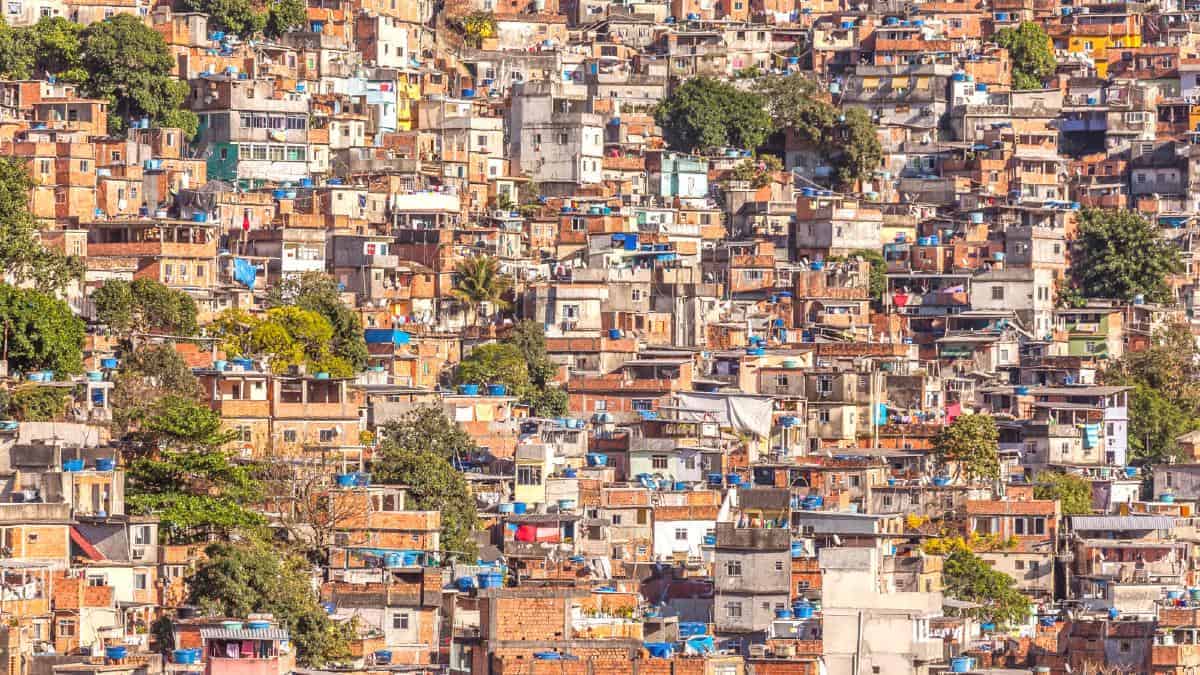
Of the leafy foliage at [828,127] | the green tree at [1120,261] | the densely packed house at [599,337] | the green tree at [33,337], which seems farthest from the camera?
the leafy foliage at [828,127]

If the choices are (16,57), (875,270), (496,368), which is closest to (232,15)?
(16,57)

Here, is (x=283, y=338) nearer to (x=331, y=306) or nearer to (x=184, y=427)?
(x=331, y=306)

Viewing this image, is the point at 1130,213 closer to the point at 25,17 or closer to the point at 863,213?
the point at 863,213

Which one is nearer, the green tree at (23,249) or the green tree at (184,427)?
the green tree at (184,427)

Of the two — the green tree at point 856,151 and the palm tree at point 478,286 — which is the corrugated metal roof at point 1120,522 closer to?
the palm tree at point 478,286

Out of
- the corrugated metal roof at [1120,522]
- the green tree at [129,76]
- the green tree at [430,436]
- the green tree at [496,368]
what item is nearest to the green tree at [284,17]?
the green tree at [129,76]

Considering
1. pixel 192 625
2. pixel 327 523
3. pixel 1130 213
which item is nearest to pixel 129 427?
pixel 327 523
